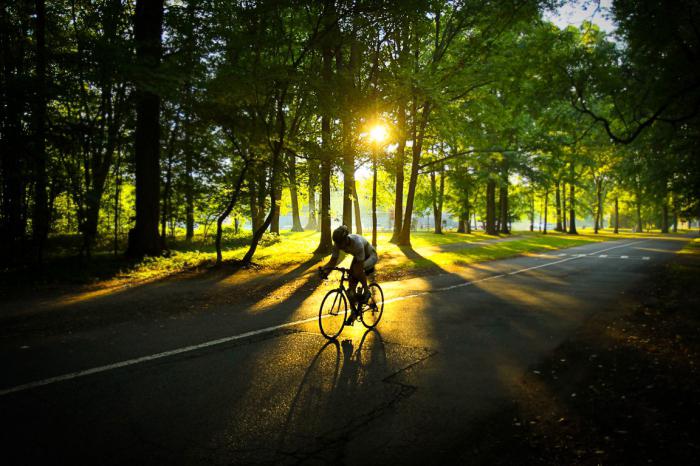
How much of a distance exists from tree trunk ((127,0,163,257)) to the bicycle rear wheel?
10.8 metres

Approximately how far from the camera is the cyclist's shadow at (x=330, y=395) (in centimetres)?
379

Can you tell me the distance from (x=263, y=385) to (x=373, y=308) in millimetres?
3351

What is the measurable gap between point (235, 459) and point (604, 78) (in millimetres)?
14526

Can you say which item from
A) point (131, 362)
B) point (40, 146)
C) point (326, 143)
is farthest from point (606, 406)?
point (326, 143)

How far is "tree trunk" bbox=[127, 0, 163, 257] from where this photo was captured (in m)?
15.5

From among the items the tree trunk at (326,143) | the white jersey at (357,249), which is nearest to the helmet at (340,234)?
the white jersey at (357,249)

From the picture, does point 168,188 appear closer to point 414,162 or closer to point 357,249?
point 414,162

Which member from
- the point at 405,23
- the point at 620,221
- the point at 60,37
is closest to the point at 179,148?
the point at 60,37

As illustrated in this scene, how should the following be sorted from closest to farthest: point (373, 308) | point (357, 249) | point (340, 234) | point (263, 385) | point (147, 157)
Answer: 1. point (263, 385)
2. point (340, 234)
3. point (357, 249)
4. point (373, 308)
5. point (147, 157)

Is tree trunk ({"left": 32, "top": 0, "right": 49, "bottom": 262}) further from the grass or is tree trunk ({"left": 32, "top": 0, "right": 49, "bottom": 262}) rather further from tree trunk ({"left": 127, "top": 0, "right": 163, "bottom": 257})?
tree trunk ({"left": 127, "top": 0, "right": 163, "bottom": 257})

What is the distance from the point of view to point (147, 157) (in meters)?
15.8

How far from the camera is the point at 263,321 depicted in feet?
26.2

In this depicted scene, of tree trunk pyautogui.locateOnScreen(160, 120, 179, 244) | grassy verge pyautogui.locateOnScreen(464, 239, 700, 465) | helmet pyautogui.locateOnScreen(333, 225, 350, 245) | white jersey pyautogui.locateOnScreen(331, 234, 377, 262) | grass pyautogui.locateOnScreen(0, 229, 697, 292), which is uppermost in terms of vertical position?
tree trunk pyautogui.locateOnScreen(160, 120, 179, 244)

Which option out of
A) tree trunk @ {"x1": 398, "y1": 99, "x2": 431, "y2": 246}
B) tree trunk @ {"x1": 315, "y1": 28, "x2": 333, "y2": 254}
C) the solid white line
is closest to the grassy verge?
the solid white line
